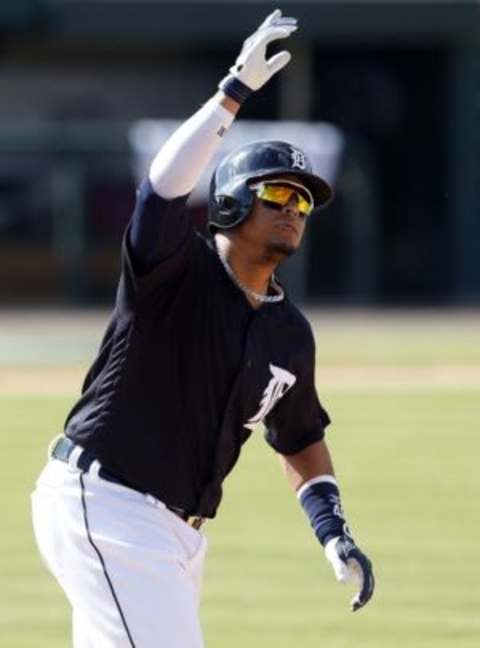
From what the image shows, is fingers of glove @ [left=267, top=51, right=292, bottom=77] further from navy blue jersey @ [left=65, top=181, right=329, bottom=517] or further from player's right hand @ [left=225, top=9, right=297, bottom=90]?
navy blue jersey @ [left=65, top=181, right=329, bottom=517]

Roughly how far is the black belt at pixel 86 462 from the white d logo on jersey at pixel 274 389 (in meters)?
0.33

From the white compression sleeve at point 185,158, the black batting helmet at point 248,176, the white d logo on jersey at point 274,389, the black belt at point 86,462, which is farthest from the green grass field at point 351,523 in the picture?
the white compression sleeve at point 185,158

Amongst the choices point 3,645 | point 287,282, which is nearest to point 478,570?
point 3,645

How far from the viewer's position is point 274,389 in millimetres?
5570

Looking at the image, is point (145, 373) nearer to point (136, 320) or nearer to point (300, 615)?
point (136, 320)

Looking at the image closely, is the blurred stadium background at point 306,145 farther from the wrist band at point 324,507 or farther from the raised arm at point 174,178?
the raised arm at point 174,178

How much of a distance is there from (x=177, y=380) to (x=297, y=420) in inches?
26.0

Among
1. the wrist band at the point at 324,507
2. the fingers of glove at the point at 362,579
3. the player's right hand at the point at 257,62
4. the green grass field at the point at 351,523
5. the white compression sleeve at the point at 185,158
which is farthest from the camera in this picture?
the green grass field at the point at 351,523

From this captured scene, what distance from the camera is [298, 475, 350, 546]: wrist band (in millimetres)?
5707

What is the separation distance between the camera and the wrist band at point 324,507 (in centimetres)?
571

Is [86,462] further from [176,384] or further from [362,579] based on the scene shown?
[362,579]

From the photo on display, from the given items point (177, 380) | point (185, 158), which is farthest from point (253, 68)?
point (177, 380)

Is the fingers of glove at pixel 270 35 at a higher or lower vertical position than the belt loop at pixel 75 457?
higher

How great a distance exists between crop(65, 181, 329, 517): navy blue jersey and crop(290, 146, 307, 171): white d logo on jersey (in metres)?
0.34
